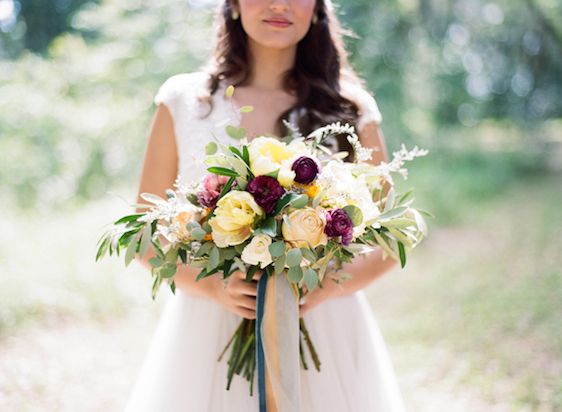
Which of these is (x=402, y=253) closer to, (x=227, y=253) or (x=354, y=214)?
(x=354, y=214)

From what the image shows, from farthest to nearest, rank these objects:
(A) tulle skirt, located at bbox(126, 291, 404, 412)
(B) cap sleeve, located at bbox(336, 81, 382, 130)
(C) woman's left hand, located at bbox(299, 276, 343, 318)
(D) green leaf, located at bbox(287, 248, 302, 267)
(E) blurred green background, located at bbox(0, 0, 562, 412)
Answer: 1. (E) blurred green background, located at bbox(0, 0, 562, 412)
2. (B) cap sleeve, located at bbox(336, 81, 382, 130)
3. (A) tulle skirt, located at bbox(126, 291, 404, 412)
4. (C) woman's left hand, located at bbox(299, 276, 343, 318)
5. (D) green leaf, located at bbox(287, 248, 302, 267)

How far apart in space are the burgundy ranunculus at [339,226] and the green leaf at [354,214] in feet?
0.06

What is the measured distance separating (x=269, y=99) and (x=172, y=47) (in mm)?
5867

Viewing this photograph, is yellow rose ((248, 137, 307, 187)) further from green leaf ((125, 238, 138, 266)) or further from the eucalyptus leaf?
green leaf ((125, 238, 138, 266))

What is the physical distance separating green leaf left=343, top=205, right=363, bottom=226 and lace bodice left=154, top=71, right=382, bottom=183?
0.64 meters

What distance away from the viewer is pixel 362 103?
220 cm

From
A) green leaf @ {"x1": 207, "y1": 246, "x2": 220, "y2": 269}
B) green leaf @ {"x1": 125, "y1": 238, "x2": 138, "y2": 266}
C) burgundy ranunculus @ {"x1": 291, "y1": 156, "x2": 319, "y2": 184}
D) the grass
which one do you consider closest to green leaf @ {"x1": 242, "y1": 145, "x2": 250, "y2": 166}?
burgundy ranunculus @ {"x1": 291, "y1": 156, "x2": 319, "y2": 184}

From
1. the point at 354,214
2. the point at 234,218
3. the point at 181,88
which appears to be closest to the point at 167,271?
the point at 234,218

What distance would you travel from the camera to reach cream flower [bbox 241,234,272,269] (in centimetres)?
143

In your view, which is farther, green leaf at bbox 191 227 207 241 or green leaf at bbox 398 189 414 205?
green leaf at bbox 398 189 414 205

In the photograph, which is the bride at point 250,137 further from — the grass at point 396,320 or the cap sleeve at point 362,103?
the grass at point 396,320

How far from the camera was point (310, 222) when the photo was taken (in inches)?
56.1

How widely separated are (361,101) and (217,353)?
0.94 metres

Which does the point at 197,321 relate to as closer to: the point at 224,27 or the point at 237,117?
the point at 237,117
